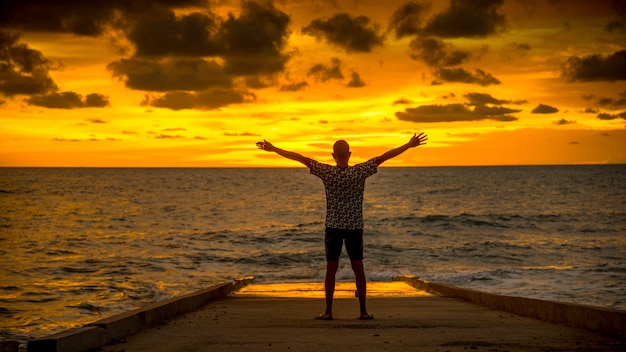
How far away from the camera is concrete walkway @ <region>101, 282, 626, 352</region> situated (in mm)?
7449

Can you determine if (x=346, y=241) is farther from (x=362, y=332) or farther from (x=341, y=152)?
(x=362, y=332)

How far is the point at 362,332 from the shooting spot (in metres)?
8.69

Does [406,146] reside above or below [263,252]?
above

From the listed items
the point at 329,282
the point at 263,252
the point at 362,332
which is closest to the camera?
the point at 362,332

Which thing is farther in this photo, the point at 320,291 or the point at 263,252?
the point at 263,252

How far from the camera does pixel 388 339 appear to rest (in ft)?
26.2

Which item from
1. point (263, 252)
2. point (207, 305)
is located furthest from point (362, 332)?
point (263, 252)

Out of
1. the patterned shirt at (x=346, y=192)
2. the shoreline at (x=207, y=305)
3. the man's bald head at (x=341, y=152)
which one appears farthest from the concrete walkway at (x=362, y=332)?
the man's bald head at (x=341, y=152)

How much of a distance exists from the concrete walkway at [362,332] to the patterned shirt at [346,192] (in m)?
1.25

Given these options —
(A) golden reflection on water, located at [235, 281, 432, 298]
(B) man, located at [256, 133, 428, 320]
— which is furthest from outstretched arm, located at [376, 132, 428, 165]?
(A) golden reflection on water, located at [235, 281, 432, 298]

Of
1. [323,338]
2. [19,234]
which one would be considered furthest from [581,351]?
[19,234]

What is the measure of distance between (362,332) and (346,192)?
1.73m

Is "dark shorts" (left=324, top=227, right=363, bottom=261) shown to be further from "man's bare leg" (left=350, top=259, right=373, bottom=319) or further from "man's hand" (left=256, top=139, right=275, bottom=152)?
"man's hand" (left=256, top=139, right=275, bottom=152)

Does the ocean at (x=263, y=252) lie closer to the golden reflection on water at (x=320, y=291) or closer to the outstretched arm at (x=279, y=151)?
the golden reflection on water at (x=320, y=291)
